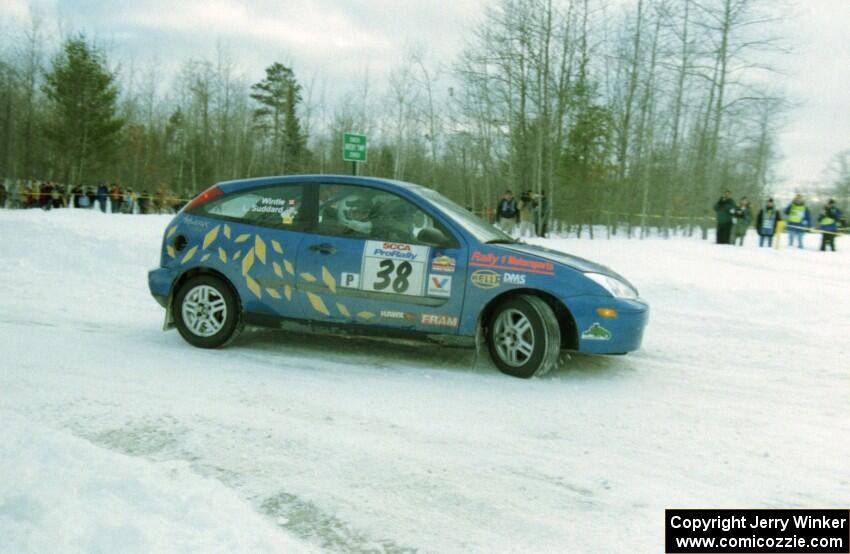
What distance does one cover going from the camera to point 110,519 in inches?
113

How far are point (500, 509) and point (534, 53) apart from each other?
78.0 feet

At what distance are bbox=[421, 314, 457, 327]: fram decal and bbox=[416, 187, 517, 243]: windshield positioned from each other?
74 cm

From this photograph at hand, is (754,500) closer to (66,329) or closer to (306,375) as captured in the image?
(306,375)

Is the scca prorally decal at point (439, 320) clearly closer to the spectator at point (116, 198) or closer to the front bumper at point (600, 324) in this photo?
the front bumper at point (600, 324)

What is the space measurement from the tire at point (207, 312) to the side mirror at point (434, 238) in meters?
1.90

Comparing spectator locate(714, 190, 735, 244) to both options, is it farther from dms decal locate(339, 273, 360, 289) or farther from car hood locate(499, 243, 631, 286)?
dms decal locate(339, 273, 360, 289)

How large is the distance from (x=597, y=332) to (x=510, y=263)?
2.98ft

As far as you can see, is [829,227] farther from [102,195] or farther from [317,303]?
[102,195]

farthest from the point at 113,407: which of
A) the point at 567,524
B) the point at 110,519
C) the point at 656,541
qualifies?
the point at 656,541

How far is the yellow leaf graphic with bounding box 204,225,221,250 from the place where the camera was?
6.57m

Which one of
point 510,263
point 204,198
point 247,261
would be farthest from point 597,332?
point 204,198

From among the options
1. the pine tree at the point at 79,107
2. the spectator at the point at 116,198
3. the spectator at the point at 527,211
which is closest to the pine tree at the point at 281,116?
the pine tree at the point at 79,107

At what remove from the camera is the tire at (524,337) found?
5742 mm

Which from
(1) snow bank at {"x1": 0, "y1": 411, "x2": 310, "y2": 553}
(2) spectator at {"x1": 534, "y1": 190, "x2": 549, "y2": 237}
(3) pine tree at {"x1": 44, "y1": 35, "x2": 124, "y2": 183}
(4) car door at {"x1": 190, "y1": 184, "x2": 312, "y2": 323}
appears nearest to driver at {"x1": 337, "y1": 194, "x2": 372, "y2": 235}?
(4) car door at {"x1": 190, "y1": 184, "x2": 312, "y2": 323}
